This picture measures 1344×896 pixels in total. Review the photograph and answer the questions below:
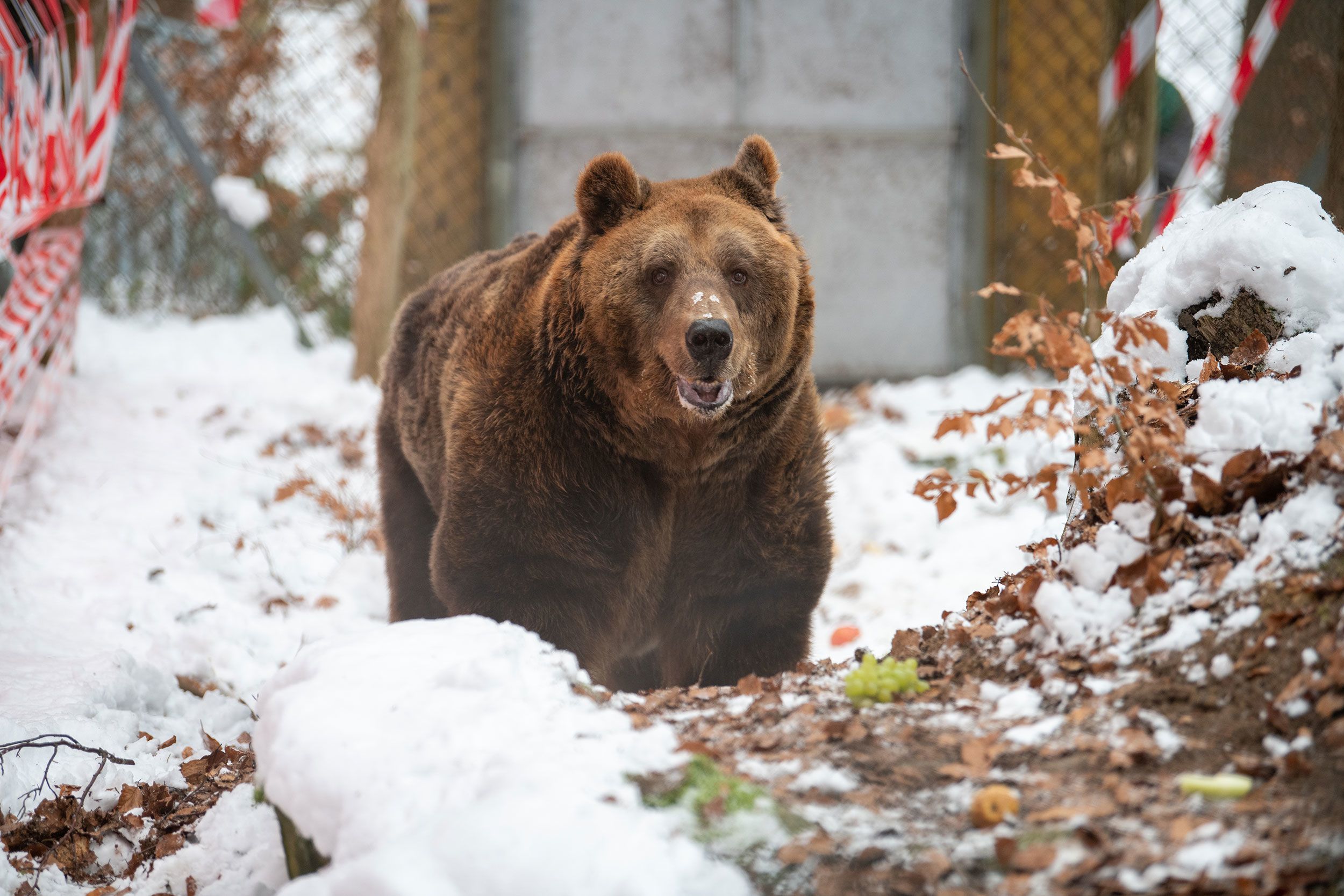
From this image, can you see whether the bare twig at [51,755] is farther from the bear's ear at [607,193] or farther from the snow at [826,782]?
the bear's ear at [607,193]

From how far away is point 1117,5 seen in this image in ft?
18.3

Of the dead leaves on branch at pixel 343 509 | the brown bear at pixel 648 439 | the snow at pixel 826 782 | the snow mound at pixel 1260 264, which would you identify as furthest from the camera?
the dead leaves on branch at pixel 343 509

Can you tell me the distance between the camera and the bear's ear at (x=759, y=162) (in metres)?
3.39

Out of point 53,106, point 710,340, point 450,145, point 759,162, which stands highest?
point 450,145

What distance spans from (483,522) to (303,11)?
8078mm

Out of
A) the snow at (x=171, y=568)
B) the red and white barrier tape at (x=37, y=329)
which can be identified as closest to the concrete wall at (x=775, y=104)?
the snow at (x=171, y=568)

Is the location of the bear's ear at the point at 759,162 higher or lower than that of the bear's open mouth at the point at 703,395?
higher

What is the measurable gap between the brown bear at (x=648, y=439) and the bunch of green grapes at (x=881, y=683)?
36.2 inches

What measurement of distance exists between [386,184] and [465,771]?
5966mm

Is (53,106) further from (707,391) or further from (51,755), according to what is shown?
(707,391)

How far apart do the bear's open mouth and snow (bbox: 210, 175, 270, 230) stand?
544 cm

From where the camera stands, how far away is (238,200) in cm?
727

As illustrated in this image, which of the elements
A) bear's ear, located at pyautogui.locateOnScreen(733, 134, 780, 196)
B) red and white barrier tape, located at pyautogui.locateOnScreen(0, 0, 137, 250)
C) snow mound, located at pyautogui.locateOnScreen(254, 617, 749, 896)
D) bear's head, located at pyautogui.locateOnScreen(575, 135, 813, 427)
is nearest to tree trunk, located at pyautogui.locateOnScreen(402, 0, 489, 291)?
red and white barrier tape, located at pyautogui.locateOnScreen(0, 0, 137, 250)

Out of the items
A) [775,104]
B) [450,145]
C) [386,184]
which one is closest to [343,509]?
[386,184]
